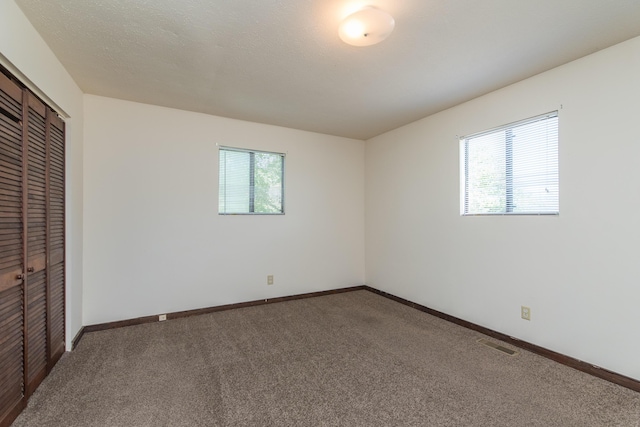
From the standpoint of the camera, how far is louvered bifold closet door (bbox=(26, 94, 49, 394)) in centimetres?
192

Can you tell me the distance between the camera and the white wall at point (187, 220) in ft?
10.1

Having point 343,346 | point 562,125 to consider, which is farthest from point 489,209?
point 343,346

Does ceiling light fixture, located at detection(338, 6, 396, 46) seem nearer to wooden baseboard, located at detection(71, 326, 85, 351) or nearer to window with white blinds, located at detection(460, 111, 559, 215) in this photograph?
window with white blinds, located at detection(460, 111, 559, 215)

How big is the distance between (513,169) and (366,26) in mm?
2023

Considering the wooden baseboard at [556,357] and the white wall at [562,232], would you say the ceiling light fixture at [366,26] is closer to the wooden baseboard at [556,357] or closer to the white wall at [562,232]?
the white wall at [562,232]

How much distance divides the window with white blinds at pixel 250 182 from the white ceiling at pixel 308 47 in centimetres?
83

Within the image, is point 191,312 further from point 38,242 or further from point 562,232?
point 562,232

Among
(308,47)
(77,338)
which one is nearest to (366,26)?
(308,47)

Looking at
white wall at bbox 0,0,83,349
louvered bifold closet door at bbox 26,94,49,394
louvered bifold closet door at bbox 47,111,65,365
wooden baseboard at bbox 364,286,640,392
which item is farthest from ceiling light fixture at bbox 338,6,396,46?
wooden baseboard at bbox 364,286,640,392

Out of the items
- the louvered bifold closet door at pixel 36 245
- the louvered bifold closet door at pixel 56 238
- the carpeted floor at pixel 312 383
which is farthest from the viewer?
the louvered bifold closet door at pixel 56 238

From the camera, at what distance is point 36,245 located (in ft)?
6.60

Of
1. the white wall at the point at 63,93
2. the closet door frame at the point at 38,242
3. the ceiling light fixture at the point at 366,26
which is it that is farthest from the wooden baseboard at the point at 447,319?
the ceiling light fixture at the point at 366,26

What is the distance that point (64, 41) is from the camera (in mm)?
2086

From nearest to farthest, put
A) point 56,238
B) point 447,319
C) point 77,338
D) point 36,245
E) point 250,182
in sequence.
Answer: point 36,245, point 56,238, point 77,338, point 447,319, point 250,182
